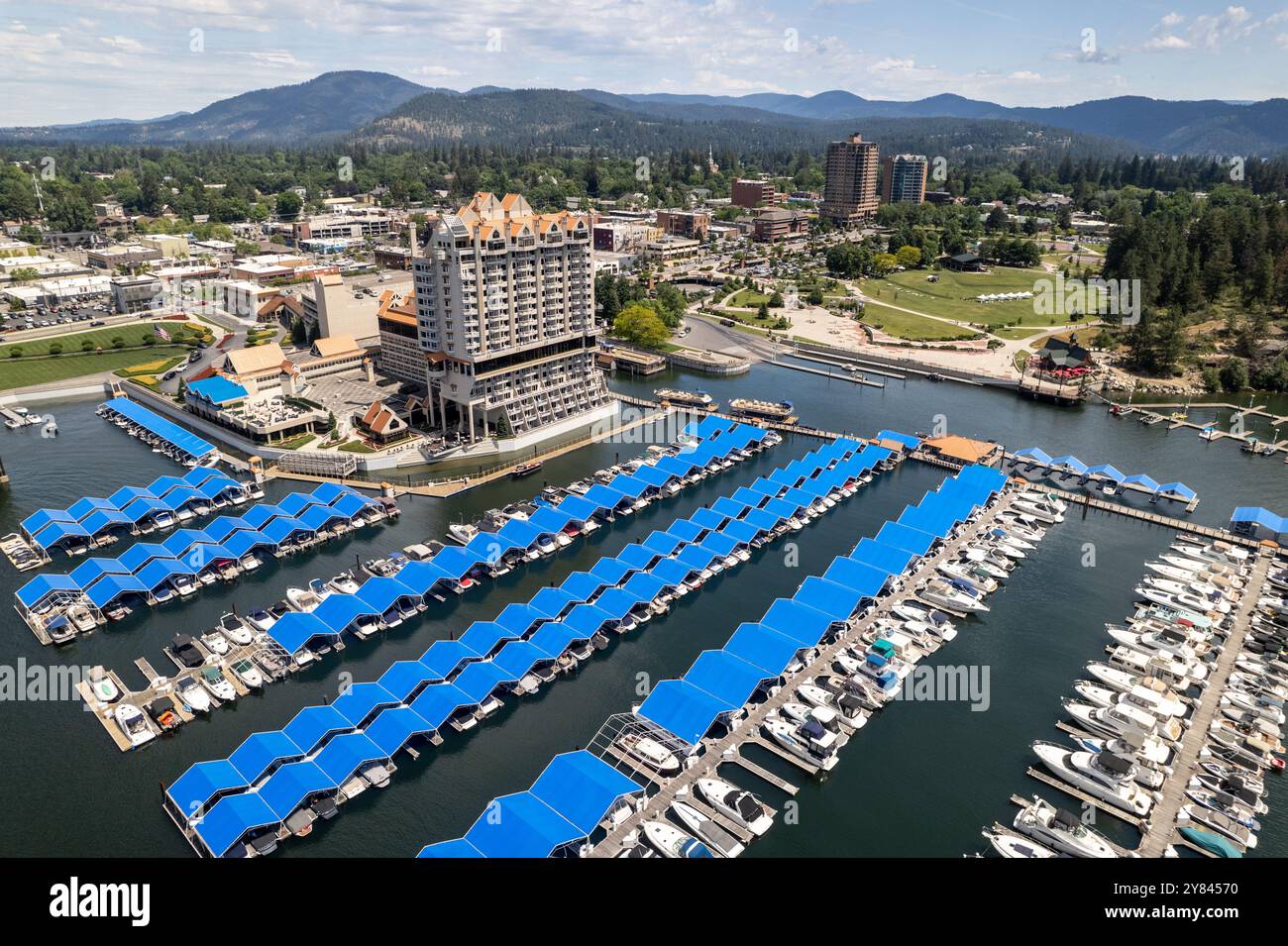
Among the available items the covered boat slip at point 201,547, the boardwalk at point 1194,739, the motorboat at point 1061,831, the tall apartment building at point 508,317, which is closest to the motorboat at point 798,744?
the motorboat at point 1061,831

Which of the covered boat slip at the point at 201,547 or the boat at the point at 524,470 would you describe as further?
the boat at the point at 524,470

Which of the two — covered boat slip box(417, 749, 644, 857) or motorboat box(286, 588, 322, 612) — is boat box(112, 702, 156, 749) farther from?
covered boat slip box(417, 749, 644, 857)

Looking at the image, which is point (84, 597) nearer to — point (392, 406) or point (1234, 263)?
point (392, 406)

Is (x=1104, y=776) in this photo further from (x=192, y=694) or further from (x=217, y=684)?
(x=192, y=694)

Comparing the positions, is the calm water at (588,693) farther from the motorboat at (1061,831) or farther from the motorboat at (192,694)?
the motorboat at (1061,831)

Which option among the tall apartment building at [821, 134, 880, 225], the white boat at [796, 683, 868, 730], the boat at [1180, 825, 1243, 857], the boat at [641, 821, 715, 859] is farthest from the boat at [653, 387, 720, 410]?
the tall apartment building at [821, 134, 880, 225]
